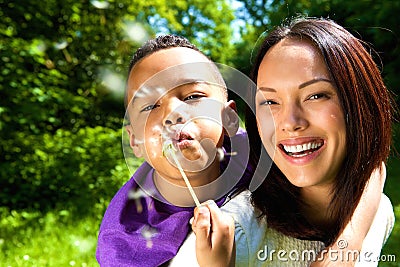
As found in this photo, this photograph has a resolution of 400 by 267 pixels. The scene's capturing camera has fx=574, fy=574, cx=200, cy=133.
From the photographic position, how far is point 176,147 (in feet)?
4.13

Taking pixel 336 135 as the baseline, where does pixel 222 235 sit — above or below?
below

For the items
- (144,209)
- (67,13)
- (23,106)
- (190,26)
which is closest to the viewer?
(144,209)

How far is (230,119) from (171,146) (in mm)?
231

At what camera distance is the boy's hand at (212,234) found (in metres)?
1.07

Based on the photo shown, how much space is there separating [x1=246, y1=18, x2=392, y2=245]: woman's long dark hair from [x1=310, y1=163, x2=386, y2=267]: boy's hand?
18mm

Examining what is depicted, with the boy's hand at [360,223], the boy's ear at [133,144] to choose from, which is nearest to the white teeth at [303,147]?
the boy's hand at [360,223]

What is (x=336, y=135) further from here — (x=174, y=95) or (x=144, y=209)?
(x=144, y=209)

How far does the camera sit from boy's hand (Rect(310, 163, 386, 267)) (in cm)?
117

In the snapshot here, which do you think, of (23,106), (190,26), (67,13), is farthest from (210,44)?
(23,106)

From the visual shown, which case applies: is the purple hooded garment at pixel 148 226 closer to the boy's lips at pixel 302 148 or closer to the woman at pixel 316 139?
the woman at pixel 316 139

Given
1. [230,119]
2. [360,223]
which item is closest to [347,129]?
[360,223]

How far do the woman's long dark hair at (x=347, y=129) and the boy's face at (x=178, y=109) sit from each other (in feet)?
0.34

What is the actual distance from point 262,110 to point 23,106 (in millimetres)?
3294

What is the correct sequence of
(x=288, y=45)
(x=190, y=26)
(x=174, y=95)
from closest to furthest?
(x=288, y=45)
(x=174, y=95)
(x=190, y=26)
